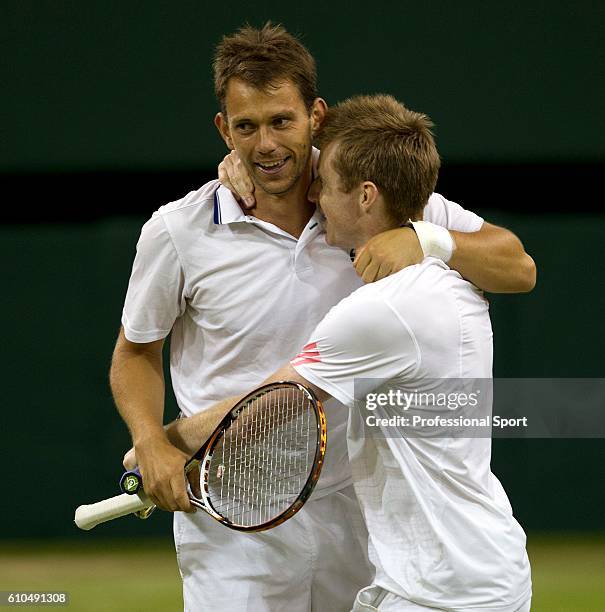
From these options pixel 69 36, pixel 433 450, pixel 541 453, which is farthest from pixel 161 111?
pixel 433 450

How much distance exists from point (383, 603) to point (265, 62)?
1.35 meters

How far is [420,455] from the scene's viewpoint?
2.26 m

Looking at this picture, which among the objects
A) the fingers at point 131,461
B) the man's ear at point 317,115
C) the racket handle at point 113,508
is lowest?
the racket handle at point 113,508

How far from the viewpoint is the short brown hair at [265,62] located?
268 cm

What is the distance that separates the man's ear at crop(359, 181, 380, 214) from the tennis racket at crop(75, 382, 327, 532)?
0.48m

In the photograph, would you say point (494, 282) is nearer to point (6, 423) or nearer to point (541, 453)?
point (541, 453)

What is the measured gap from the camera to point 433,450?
2.26 metres

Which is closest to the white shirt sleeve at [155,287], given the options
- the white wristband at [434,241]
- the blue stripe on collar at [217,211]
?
the blue stripe on collar at [217,211]

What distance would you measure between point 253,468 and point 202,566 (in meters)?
0.37

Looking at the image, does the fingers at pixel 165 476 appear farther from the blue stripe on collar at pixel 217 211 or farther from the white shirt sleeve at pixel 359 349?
the blue stripe on collar at pixel 217 211

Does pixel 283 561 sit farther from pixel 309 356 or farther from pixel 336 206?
pixel 336 206

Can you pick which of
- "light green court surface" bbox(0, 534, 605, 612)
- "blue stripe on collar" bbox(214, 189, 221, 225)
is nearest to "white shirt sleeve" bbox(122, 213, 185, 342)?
"blue stripe on collar" bbox(214, 189, 221, 225)

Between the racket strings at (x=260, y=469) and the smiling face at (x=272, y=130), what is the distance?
25.3 inches

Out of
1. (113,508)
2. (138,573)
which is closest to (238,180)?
(113,508)
